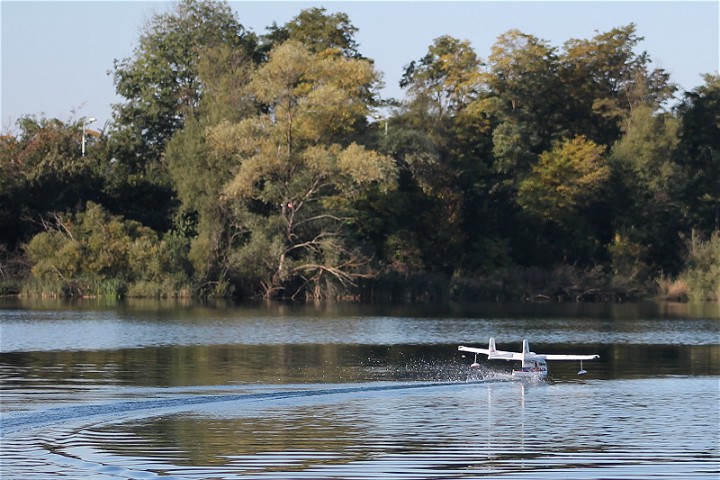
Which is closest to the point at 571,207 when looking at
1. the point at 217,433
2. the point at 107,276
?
the point at 107,276

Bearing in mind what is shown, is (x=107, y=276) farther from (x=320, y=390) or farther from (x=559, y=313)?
(x=320, y=390)

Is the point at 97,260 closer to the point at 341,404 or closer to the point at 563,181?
the point at 563,181

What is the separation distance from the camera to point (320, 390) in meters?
25.3

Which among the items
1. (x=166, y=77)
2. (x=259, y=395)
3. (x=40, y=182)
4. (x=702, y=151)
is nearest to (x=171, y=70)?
(x=166, y=77)

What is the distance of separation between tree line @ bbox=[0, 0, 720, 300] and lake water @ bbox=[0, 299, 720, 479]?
68.5ft

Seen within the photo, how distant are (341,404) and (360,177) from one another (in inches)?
1665

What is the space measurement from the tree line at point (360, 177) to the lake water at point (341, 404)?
68.5 feet

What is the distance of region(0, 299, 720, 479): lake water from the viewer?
16781mm

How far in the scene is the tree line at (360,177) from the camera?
2601 inches

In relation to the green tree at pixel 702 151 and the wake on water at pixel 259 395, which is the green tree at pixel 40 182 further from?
the wake on water at pixel 259 395

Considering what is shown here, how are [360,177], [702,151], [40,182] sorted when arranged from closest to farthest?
[360,177] → [40,182] → [702,151]

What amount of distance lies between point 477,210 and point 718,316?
2620 centimetres

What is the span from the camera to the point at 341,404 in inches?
925

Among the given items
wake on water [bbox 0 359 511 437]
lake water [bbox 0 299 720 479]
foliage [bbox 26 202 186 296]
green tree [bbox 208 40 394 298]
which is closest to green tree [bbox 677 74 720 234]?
green tree [bbox 208 40 394 298]
